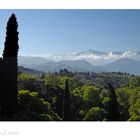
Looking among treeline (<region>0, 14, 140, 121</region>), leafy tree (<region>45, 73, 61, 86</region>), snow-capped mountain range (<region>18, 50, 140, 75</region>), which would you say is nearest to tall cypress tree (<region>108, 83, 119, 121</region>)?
treeline (<region>0, 14, 140, 121</region>)

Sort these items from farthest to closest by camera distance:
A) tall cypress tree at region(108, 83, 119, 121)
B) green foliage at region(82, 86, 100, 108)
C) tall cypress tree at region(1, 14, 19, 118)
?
green foliage at region(82, 86, 100, 108)
tall cypress tree at region(108, 83, 119, 121)
tall cypress tree at region(1, 14, 19, 118)

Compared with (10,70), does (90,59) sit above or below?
above

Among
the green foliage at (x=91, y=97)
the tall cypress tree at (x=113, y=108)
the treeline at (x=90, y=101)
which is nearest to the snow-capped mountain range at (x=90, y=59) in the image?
the treeline at (x=90, y=101)

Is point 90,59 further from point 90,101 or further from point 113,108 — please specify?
point 90,101

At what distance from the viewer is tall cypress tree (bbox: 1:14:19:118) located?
980cm

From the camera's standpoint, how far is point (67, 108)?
39.0ft

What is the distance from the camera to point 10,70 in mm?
11578

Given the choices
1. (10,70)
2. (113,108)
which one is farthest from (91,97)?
(10,70)

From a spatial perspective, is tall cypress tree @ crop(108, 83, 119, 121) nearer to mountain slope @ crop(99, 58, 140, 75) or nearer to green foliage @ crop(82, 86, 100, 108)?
mountain slope @ crop(99, 58, 140, 75)
